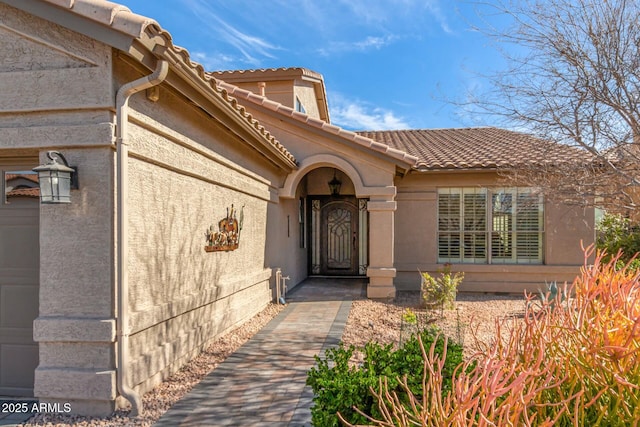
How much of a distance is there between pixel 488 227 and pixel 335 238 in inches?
201

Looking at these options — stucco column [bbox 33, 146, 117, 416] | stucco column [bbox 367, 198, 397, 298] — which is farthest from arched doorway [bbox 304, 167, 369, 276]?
stucco column [bbox 33, 146, 117, 416]

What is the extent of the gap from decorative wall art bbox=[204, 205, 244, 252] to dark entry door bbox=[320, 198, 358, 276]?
→ 6.59 meters

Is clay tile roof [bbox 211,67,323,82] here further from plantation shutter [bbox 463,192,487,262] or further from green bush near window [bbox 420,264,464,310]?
green bush near window [bbox 420,264,464,310]

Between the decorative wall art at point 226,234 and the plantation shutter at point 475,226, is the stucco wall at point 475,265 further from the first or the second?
the decorative wall art at point 226,234

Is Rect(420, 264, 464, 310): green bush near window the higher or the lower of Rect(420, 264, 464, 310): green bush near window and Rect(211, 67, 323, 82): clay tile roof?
the lower

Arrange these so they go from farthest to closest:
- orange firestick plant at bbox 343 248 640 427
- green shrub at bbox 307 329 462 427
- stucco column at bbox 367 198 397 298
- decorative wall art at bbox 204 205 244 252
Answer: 1. stucco column at bbox 367 198 397 298
2. decorative wall art at bbox 204 205 244 252
3. green shrub at bbox 307 329 462 427
4. orange firestick plant at bbox 343 248 640 427

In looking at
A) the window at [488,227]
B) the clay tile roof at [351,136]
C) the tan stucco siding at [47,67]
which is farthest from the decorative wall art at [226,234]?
the window at [488,227]

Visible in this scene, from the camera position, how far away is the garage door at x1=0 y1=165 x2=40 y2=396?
4.53m

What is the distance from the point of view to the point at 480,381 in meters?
1.71

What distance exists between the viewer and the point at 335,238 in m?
14.1

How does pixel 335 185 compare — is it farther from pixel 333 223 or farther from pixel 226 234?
pixel 226 234

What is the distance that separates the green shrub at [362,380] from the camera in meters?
2.91

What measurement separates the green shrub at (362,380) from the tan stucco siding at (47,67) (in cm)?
337

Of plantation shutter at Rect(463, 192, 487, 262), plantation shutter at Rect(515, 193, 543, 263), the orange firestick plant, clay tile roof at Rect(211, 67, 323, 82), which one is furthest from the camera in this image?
clay tile roof at Rect(211, 67, 323, 82)
